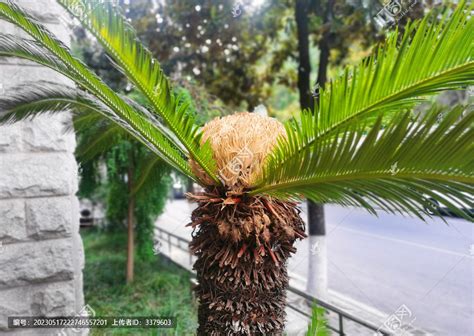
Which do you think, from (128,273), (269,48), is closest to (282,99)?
(269,48)

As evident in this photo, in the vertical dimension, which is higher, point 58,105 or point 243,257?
point 58,105

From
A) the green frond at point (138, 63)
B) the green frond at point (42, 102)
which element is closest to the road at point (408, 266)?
the green frond at point (138, 63)

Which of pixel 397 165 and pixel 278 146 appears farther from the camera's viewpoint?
pixel 278 146

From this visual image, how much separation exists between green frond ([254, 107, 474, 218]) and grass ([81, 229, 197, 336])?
234cm

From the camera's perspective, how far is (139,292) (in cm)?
577

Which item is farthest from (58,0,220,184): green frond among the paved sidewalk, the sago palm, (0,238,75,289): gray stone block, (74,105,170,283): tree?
(74,105,170,283): tree

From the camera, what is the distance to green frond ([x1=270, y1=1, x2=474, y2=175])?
4.74 feet

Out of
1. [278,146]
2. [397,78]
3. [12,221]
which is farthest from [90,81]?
[397,78]

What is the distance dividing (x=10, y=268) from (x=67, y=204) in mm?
582

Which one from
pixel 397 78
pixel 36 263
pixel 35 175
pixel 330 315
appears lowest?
pixel 330 315

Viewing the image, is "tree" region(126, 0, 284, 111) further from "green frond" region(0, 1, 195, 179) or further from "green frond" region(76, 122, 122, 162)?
"green frond" region(0, 1, 195, 179)

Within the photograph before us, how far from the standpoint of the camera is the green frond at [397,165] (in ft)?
4.51

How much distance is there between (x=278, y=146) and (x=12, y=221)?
2087mm

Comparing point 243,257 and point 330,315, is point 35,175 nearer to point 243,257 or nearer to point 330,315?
point 243,257
